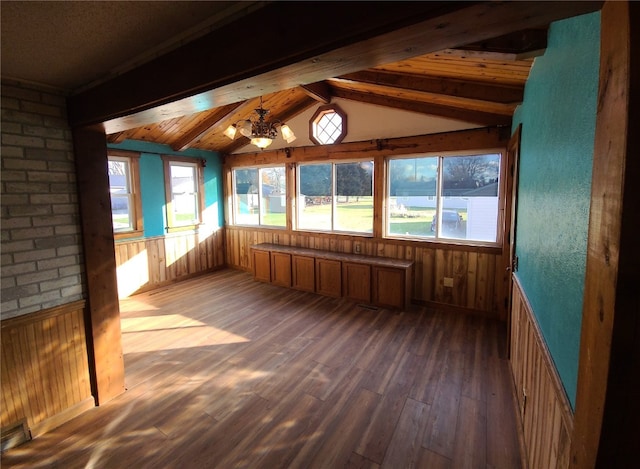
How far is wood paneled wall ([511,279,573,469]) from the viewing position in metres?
1.19

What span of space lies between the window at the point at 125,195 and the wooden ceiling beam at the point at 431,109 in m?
3.58

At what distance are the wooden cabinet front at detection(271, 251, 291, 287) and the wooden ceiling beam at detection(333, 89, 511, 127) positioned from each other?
2.80 m

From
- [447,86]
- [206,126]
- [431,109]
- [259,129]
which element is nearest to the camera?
[447,86]

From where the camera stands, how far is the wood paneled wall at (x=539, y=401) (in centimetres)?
119

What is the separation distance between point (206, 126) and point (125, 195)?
178cm

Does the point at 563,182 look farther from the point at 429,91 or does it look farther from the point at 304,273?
the point at 304,273

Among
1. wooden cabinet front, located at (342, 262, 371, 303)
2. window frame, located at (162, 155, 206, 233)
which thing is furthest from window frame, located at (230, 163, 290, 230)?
wooden cabinet front, located at (342, 262, 371, 303)

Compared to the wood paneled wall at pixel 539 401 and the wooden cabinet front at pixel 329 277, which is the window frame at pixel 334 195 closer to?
the wooden cabinet front at pixel 329 277

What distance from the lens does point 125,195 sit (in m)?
5.09

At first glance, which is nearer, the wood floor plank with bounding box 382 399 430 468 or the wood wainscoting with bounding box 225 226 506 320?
the wood floor plank with bounding box 382 399 430 468

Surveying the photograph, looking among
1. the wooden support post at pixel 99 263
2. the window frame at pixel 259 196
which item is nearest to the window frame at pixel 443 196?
the window frame at pixel 259 196

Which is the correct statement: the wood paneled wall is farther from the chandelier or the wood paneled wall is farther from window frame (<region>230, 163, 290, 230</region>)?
window frame (<region>230, 163, 290, 230</region>)

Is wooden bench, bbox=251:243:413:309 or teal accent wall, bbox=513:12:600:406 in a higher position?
teal accent wall, bbox=513:12:600:406

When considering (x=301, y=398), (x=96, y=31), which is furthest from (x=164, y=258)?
(x=96, y=31)
